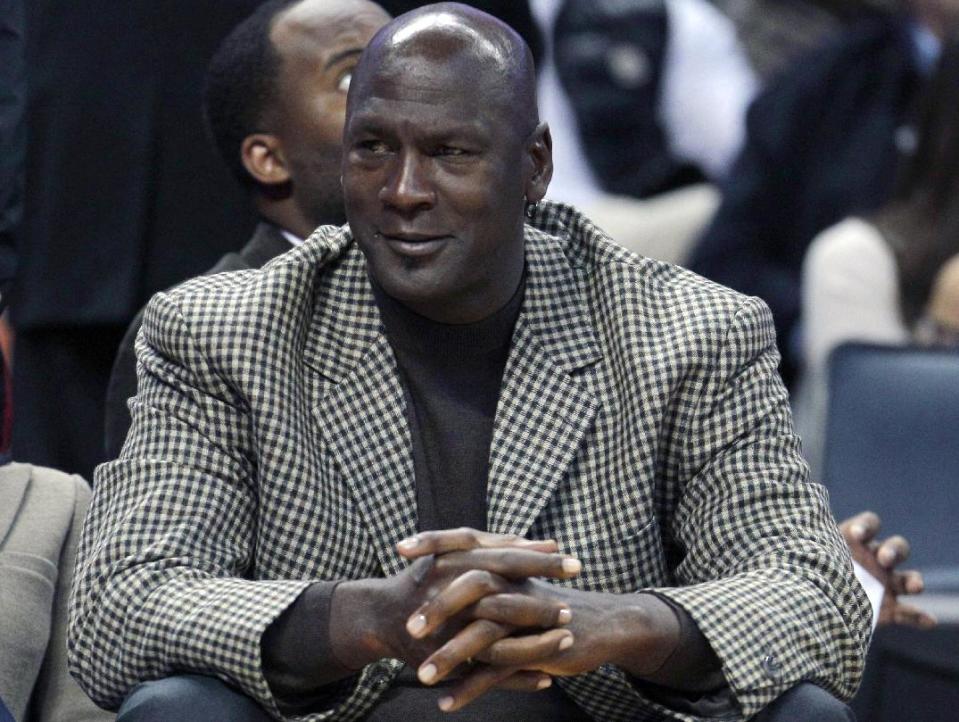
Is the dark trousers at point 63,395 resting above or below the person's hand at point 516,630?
below

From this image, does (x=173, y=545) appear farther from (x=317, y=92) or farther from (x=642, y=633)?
(x=317, y=92)

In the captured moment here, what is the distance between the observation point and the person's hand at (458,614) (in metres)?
2.79

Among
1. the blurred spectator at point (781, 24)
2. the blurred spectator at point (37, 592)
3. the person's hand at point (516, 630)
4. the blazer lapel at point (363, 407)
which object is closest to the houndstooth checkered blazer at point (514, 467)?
the blazer lapel at point (363, 407)

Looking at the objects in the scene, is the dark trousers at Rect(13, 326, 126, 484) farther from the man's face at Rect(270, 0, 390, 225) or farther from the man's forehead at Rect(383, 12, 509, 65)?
the man's forehead at Rect(383, 12, 509, 65)

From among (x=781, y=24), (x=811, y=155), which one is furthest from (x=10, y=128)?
(x=781, y=24)

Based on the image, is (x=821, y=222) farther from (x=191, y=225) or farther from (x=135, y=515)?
(x=135, y=515)

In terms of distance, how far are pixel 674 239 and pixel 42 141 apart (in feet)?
6.52

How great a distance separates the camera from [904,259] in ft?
17.4

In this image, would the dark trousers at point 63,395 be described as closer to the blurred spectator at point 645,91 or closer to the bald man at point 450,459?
the bald man at point 450,459

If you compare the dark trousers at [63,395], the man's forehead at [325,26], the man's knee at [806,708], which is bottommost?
the dark trousers at [63,395]

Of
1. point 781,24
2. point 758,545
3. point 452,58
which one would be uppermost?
point 452,58

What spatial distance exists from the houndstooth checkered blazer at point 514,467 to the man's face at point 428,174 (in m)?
0.15

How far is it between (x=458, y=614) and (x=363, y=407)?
461 mm

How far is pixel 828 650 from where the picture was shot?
299 centimetres
